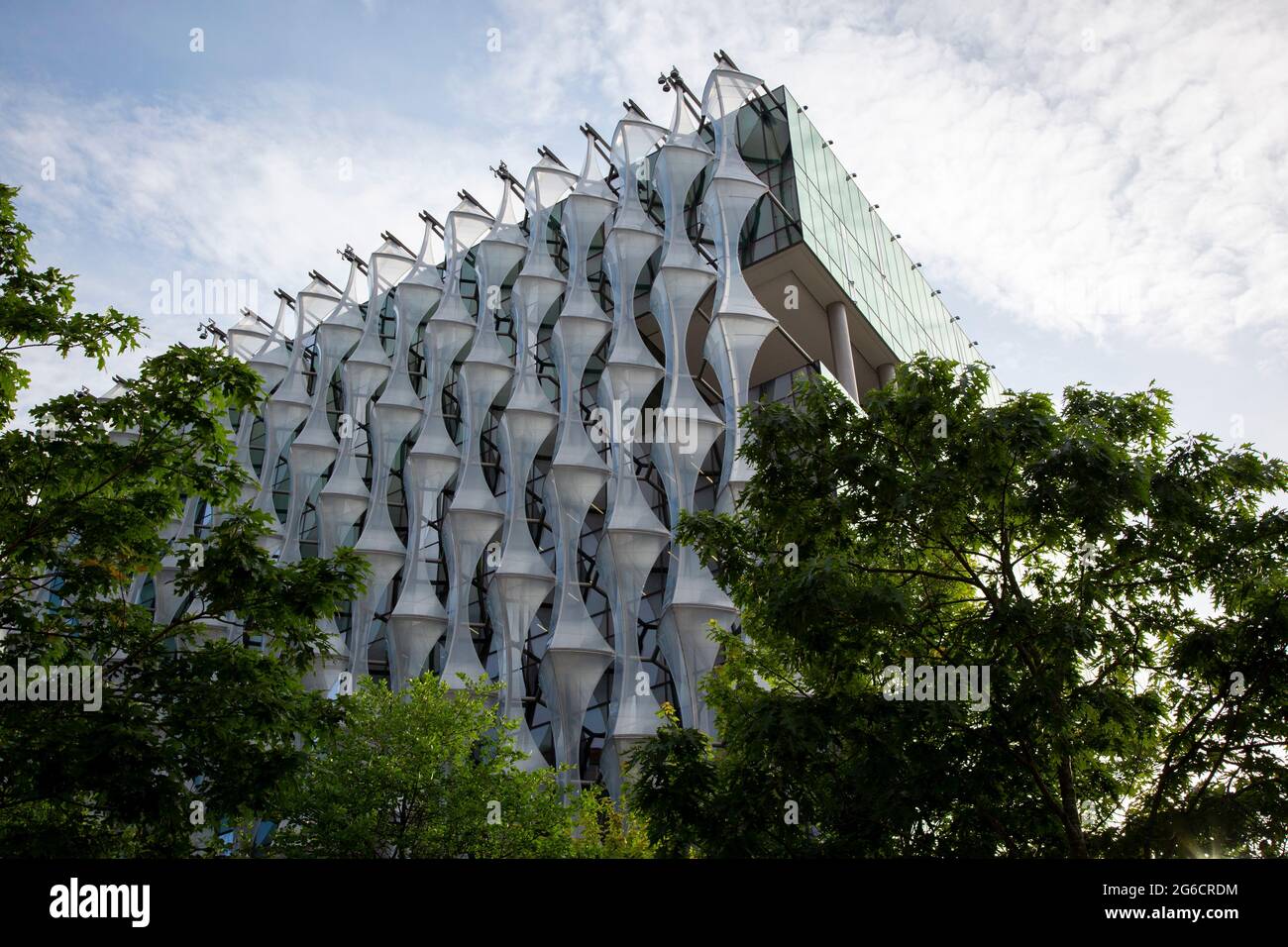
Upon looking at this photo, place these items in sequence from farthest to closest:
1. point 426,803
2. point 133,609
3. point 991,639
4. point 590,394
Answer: point 590,394 → point 426,803 → point 133,609 → point 991,639

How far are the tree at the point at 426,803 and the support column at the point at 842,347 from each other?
18.7 m

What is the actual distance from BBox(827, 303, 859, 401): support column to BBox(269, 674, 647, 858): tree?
18.7 meters

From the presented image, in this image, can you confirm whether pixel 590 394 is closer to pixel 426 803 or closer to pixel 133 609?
pixel 426 803

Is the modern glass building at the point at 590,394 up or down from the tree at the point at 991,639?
up

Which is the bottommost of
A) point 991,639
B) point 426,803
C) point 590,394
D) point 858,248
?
point 426,803

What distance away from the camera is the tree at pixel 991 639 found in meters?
11.7

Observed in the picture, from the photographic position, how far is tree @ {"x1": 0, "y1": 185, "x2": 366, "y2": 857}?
1123 cm

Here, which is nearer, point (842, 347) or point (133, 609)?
point (133, 609)

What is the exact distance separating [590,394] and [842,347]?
10.5 m

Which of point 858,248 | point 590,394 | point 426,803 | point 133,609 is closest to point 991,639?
point 133,609

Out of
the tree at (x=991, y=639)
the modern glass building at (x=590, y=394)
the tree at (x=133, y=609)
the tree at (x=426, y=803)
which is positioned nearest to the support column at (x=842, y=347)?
the modern glass building at (x=590, y=394)

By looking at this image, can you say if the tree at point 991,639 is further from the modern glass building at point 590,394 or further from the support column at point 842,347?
the support column at point 842,347

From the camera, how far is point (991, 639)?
472 inches
